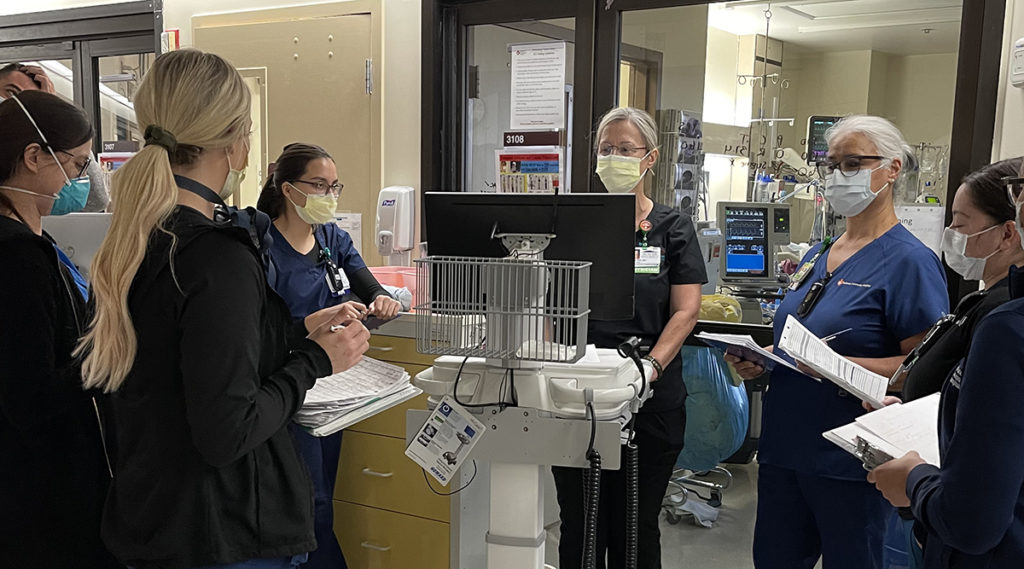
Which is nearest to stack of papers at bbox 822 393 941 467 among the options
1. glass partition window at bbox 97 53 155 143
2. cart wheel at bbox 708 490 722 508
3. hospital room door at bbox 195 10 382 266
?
cart wheel at bbox 708 490 722 508

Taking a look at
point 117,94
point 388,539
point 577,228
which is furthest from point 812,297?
point 117,94

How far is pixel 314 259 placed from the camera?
99.0 inches

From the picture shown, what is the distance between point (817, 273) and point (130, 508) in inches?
69.5

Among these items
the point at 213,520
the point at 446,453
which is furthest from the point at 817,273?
the point at 213,520

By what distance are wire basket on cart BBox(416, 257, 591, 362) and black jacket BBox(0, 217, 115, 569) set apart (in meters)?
0.69

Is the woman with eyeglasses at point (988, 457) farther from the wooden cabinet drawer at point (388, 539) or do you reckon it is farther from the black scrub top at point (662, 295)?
the wooden cabinet drawer at point (388, 539)

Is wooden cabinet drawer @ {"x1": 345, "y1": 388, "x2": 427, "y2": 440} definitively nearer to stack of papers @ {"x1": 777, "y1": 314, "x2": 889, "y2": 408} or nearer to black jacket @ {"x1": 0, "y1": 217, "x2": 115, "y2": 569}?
black jacket @ {"x1": 0, "y1": 217, "x2": 115, "y2": 569}

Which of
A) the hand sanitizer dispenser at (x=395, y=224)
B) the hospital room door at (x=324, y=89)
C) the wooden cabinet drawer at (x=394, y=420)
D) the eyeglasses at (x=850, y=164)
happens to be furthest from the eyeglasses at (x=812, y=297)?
the hospital room door at (x=324, y=89)

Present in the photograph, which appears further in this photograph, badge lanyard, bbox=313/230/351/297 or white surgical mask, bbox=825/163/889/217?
badge lanyard, bbox=313/230/351/297

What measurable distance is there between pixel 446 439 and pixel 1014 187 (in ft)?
3.46

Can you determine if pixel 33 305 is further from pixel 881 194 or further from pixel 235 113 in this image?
pixel 881 194

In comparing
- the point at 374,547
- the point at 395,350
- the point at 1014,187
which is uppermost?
the point at 1014,187

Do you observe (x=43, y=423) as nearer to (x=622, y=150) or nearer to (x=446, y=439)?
(x=446, y=439)

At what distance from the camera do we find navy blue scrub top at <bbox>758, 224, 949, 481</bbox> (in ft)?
6.49
